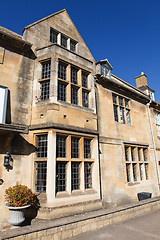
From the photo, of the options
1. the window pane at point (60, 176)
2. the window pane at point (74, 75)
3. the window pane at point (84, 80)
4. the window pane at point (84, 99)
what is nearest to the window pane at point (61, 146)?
the window pane at point (60, 176)

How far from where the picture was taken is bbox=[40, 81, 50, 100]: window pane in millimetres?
A: 8188

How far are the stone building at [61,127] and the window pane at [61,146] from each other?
0.15 feet

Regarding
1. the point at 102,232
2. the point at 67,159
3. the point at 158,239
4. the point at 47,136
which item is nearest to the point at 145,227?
the point at 158,239

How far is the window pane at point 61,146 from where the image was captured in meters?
7.32

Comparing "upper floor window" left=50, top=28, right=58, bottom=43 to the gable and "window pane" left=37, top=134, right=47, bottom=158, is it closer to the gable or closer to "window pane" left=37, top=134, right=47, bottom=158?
the gable

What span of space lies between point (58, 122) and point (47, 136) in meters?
0.80

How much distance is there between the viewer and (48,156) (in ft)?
22.2

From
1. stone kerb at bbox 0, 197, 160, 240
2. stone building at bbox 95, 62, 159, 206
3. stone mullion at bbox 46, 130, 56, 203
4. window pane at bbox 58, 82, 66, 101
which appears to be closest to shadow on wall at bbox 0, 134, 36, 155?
stone mullion at bbox 46, 130, 56, 203

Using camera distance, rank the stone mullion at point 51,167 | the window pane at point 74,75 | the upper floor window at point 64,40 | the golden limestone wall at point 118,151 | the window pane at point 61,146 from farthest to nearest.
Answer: the upper floor window at point 64,40 → the golden limestone wall at point 118,151 → the window pane at point 74,75 → the window pane at point 61,146 → the stone mullion at point 51,167

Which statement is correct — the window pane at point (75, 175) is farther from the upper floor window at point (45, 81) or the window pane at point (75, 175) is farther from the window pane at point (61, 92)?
the upper floor window at point (45, 81)

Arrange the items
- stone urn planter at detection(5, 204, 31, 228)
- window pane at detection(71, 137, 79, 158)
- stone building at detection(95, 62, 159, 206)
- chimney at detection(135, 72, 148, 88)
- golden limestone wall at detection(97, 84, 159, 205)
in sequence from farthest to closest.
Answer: chimney at detection(135, 72, 148, 88), stone building at detection(95, 62, 159, 206), golden limestone wall at detection(97, 84, 159, 205), window pane at detection(71, 137, 79, 158), stone urn planter at detection(5, 204, 31, 228)

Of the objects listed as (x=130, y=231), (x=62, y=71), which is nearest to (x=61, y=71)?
(x=62, y=71)

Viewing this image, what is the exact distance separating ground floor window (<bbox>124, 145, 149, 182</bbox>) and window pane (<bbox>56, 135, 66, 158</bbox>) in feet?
17.1

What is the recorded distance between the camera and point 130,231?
5922 millimetres
